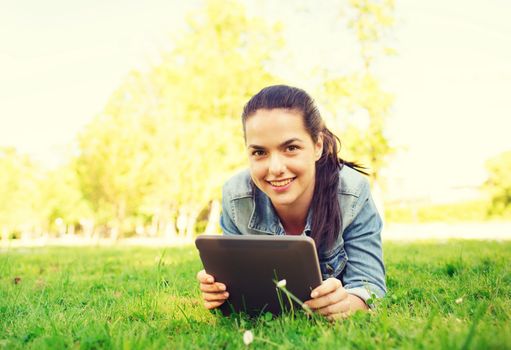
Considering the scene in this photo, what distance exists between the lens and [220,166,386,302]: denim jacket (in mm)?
2883

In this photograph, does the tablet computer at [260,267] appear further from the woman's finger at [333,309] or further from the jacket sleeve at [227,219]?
the jacket sleeve at [227,219]

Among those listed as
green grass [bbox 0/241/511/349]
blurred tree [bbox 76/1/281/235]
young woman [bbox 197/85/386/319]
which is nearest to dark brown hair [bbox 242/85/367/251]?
young woman [bbox 197/85/386/319]

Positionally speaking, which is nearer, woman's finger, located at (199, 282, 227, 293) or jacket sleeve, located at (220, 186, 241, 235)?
woman's finger, located at (199, 282, 227, 293)

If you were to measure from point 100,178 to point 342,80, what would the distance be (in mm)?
14248

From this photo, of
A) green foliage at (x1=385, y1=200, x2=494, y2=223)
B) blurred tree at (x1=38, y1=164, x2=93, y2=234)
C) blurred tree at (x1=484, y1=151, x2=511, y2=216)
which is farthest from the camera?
blurred tree at (x1=38, y1=164, x2=93, y2=234)

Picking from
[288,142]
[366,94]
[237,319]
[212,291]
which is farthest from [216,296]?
[366,94]

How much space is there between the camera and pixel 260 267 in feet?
7.85

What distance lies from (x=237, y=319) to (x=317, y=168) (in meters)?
1.20

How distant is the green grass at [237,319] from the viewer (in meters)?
1.90

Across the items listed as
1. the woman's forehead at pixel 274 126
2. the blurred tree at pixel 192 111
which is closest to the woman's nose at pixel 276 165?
the woman's forehead at pixel 274 126

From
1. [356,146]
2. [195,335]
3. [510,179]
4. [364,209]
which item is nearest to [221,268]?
[195,335]

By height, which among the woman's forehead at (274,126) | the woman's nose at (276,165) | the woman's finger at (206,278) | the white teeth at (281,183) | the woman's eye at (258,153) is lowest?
the woman's finger at (206,278)

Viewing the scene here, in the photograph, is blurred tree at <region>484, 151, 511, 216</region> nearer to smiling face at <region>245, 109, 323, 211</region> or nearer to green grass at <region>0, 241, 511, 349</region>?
green grass at <region>0, 241, 511, 349</region>

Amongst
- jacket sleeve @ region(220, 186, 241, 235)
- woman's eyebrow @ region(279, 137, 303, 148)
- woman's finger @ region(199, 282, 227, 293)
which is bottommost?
woman's finger @ region(199, 282, 227, 293)
